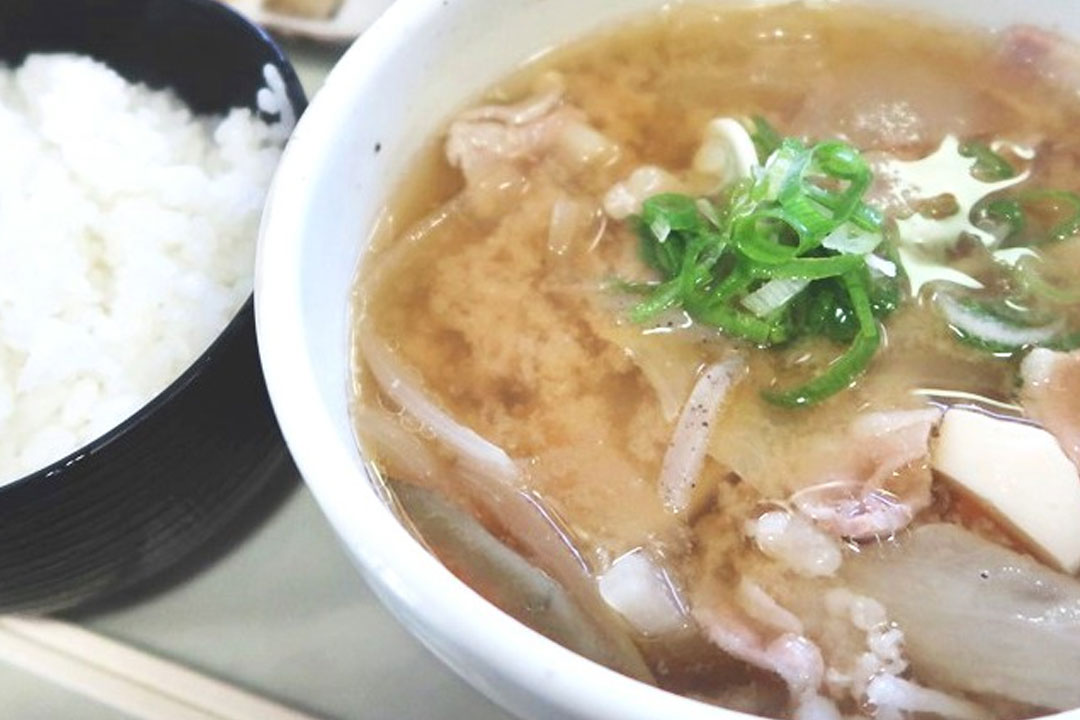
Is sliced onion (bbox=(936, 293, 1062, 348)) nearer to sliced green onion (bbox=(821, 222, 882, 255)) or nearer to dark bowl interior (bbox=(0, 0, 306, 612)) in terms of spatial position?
sliced green onion (bbox=(821, 222, 882, 255))

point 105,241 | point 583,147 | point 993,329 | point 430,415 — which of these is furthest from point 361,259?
point 993,329

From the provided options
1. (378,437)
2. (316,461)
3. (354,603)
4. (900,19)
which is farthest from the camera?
(900,19)

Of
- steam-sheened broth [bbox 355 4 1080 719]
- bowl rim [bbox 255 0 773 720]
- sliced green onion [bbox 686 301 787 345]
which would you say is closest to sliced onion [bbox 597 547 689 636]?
steam-sheened broth [bbox 355 4 1080 719]

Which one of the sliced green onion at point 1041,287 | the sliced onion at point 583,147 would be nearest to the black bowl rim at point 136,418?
the sliced onion at point 583,147

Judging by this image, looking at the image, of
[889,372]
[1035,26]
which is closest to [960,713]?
[889,372]

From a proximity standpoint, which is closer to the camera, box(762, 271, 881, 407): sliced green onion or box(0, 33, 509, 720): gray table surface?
box(762, 271, 881, 407): sliced green onion

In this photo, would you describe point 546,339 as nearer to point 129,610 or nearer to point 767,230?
point 767,230
